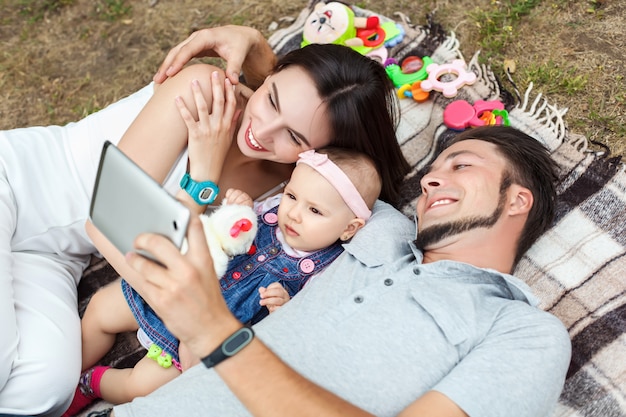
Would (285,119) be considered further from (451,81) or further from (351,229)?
(451,81)

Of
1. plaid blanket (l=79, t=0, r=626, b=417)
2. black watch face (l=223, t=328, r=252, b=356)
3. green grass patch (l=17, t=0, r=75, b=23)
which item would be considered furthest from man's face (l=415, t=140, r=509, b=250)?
green grass patch (l=17, t=0, r=75, b=23)

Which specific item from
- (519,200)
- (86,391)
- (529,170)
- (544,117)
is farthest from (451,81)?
(86,391)

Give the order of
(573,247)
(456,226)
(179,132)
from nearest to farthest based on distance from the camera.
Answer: (456,226) < (179,132) < (573,247)

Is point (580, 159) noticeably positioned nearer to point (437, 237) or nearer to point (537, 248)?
point (537, 248)

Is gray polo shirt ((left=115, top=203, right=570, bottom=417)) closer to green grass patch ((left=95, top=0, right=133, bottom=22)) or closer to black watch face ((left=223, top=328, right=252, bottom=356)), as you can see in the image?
black watch face ((left=223, top=328, right=252, bottom=356))

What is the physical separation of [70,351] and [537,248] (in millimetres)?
2277

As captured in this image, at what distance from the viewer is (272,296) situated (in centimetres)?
267

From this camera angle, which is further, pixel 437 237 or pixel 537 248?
pixel 537 248

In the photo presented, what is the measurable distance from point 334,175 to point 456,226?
1.90 ft

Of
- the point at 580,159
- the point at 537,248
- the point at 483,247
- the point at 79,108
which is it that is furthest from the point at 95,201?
the point at 79,108

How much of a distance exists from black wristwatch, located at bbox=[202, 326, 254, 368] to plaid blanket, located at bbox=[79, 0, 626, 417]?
150 centimetres

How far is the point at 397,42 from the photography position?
4.02 meters

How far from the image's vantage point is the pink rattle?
3.64 m

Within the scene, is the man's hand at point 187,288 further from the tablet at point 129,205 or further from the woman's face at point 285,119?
the woman's face at point 285,119
